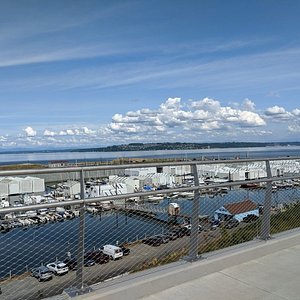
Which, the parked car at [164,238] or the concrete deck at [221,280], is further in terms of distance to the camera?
the parked car at [164,238]

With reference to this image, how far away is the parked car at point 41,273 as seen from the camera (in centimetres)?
392

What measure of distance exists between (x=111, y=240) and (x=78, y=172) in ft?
3.59

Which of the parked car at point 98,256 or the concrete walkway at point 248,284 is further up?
the parked car at point 98,256

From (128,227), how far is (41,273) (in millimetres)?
1028

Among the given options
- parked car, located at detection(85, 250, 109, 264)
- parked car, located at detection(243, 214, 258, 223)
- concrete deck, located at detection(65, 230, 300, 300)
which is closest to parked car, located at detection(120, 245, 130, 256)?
parked car, located at detection(85, 250, 109, 264)

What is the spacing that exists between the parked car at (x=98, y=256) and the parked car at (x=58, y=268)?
0.25 meters

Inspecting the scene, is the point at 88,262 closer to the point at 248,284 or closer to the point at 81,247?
the point at 81,247

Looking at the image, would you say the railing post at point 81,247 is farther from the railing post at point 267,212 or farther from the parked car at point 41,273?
the railing post at point 267,212

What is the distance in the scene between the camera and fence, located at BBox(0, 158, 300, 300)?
12.1 ft

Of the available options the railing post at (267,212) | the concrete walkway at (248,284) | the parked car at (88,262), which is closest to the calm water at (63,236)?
the parked car at (88,262)

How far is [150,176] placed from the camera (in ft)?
15.2

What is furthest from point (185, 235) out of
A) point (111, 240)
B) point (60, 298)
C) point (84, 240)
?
point (60, 298)

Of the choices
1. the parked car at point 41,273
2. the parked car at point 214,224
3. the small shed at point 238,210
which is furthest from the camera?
the small shed at point 238,210

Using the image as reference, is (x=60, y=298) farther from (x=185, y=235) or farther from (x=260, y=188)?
(x=260, y=188)
